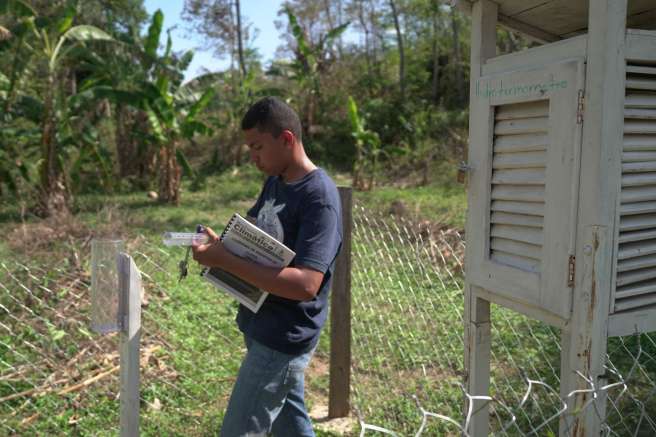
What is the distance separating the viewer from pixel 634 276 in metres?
1.73

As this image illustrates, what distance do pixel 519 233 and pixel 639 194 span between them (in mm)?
369

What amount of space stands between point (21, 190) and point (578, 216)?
39.2 feet

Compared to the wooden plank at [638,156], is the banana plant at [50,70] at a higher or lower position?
higher

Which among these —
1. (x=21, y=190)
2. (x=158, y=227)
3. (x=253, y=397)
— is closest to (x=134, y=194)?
(x=21, y=190)

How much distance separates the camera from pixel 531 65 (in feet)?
5.99

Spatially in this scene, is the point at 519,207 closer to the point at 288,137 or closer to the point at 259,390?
the point at 288,137

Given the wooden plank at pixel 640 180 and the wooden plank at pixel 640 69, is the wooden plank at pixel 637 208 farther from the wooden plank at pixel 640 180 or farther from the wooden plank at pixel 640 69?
the wooden plank at pixel 640 69

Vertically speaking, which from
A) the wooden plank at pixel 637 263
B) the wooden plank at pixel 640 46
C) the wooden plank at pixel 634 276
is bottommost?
the wooden plank at pixel 634 276

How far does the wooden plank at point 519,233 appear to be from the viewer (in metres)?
1.84

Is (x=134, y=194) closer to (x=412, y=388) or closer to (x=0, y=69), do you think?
(x=0, y=69)

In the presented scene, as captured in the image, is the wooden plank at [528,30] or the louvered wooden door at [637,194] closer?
the louvered wooden door at [637,194]

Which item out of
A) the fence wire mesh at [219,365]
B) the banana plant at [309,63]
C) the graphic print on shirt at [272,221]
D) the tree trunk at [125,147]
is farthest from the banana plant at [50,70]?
the graphic print on shirt at [272,221]

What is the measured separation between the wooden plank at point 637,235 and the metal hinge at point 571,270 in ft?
0.47

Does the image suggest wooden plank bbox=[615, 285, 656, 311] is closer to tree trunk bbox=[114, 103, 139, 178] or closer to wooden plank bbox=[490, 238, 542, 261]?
wooden plank bbox=[490, 238, 542, 261]
